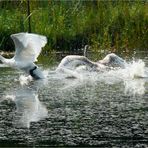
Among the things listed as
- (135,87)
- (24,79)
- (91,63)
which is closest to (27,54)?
(24,79)

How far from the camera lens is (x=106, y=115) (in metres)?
10.5

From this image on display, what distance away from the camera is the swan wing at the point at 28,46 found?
49.0ft

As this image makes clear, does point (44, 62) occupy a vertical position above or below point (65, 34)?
below

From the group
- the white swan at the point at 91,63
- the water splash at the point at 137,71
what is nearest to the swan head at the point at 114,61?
the white swan at the point at 91,63

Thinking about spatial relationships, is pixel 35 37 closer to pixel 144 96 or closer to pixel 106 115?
pixel 144 96

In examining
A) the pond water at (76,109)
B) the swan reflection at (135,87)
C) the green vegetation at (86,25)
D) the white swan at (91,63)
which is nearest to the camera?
the pond water at (76,109)

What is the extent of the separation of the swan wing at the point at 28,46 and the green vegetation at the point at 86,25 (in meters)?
4.83

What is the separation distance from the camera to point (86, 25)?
2127cm

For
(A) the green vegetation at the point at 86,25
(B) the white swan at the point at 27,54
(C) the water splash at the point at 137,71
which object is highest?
(A) the green vegetation at the point at 86,25

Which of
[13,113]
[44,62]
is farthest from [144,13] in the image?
[13,113]

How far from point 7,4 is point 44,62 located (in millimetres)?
6284

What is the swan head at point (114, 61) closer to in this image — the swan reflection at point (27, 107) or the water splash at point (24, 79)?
the water splash at point (24, 79)

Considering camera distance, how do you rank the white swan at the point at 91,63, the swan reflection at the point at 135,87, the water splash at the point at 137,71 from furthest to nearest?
the white swan at the point at 91,63
the water splash at the point at 137,71
the swan reflection at the point at 135,87

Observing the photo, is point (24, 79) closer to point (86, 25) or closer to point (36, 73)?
point (36, 73)
